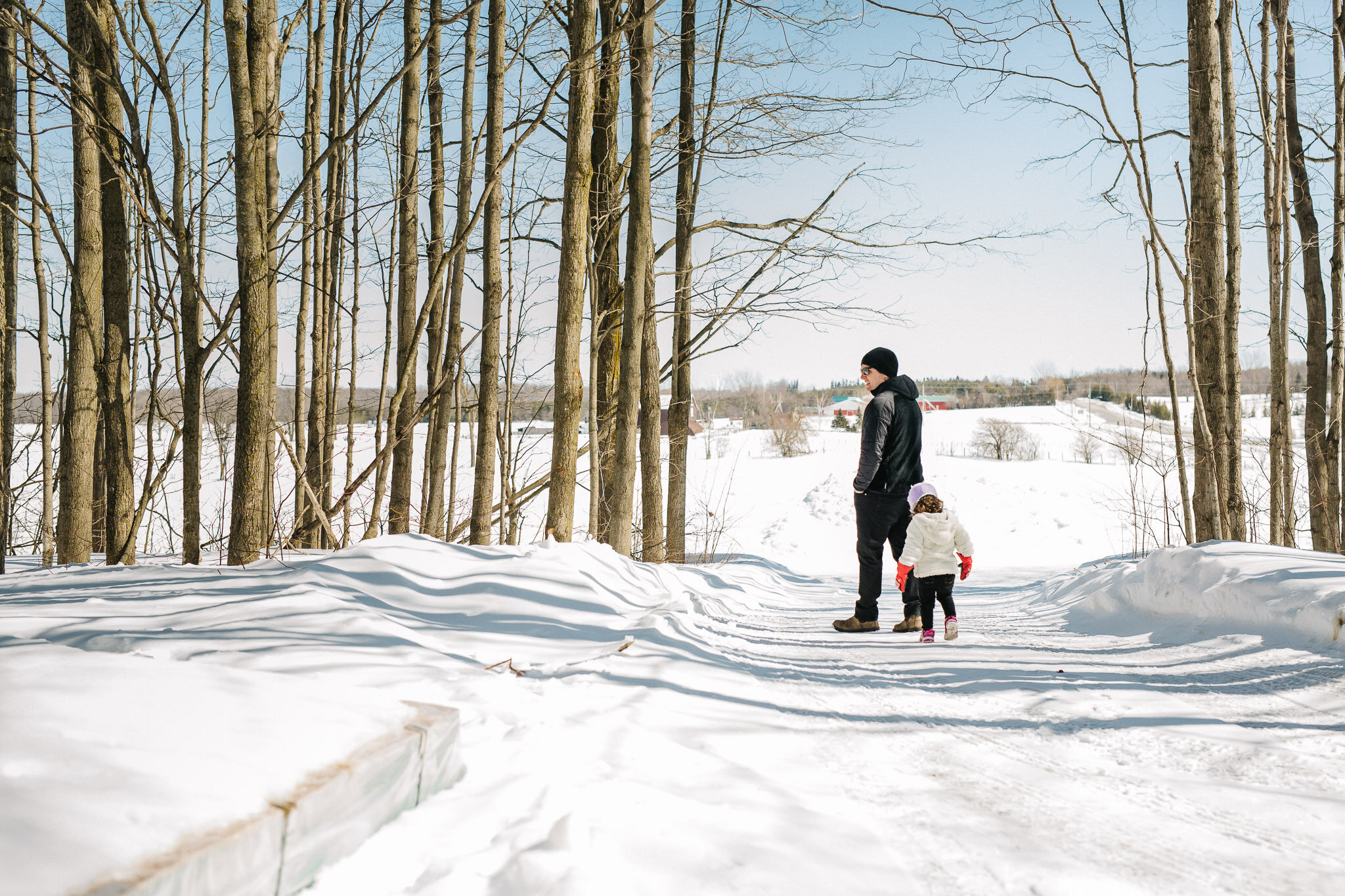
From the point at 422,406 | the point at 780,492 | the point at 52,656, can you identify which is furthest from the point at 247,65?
the point at 780,492

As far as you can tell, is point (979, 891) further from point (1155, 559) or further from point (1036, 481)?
point (1036, 481)

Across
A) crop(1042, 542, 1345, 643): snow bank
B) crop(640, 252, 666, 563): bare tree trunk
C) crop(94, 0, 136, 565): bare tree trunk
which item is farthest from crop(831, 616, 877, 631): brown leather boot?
crop(94, 0, 136, 565): bare tree trunk

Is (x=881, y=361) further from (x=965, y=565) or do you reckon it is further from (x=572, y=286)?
(x=572, y=286)

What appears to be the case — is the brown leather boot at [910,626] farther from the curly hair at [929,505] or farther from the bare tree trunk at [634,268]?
the bare tree trunk at [634,268]

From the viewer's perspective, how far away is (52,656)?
1850 mm

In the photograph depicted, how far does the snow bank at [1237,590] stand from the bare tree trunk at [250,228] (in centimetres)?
627

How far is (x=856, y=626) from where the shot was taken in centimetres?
527

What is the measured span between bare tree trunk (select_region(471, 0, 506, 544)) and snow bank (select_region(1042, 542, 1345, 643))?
19.6 ft

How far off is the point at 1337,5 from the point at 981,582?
321 inches

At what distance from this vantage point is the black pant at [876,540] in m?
5.30

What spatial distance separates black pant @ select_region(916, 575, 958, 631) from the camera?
4793 millimetres

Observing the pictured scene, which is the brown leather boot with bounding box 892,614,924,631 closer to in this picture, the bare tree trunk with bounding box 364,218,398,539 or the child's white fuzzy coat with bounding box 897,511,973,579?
the child's white fuzzy coat with bounding box 897,511,973,579

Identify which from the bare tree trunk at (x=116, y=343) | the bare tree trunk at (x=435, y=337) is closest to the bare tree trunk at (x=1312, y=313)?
the bare tree trunk at (x=435, y=337)

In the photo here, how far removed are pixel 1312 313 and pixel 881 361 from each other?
32.3 ft
